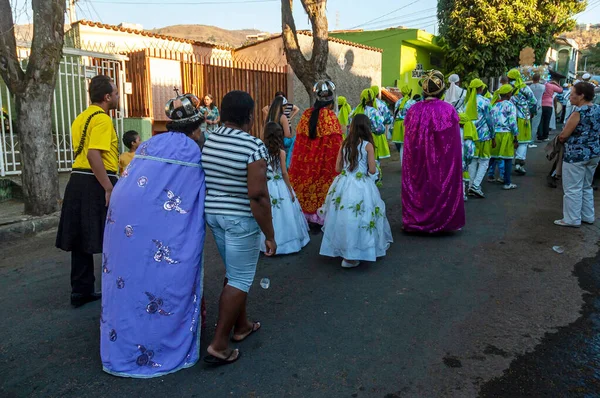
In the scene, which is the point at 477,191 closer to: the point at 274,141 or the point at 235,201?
the point at 274,141

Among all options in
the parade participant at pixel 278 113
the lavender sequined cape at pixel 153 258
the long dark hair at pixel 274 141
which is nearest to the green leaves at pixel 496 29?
the parade participant at pixel 278 113

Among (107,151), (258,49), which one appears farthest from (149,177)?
(258,49)

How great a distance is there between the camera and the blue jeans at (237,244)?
9.90 ft

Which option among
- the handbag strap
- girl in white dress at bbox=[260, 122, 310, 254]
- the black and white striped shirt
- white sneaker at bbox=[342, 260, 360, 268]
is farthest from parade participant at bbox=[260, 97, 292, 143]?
the black and white striped shirt

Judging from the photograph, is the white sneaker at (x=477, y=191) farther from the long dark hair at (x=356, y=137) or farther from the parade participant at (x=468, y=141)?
the long dark hair at (x=356, y=137)

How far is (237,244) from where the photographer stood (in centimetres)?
305

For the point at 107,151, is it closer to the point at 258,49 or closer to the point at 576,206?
the point at 576,206

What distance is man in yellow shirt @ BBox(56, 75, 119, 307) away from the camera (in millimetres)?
3801

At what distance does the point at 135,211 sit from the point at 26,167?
4.91m

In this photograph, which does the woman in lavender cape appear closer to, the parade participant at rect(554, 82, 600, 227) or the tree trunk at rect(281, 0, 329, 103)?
the parade participant at rect(554, 82, 600, 227)

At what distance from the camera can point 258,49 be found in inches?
617

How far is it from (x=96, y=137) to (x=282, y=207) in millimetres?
2353

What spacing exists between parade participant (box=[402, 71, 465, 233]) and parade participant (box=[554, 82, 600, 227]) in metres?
1.46

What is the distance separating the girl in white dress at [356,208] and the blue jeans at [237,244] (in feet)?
6.40
